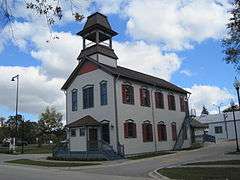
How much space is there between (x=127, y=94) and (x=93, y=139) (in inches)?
209

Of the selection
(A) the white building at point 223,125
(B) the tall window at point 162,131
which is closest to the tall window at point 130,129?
(B) the tall window at point 162,131

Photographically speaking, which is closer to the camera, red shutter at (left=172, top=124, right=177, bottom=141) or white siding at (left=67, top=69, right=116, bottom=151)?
white siding at (left=67, top=69, right=116, bottom=151)

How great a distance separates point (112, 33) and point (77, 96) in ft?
24.6

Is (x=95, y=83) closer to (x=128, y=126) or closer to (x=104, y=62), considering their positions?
(x=104, y=62)

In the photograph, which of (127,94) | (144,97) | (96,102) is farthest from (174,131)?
(96,102)

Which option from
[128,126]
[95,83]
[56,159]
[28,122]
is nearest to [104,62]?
[95,83]

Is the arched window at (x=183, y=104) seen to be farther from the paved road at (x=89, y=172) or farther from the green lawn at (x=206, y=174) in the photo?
the green lawn at (x=206, y=174)

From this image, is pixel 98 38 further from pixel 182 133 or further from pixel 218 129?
pixel 218 129

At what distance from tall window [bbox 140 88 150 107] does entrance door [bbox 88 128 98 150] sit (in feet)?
18.9

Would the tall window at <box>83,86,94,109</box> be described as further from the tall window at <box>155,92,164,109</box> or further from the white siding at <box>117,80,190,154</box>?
Result: the tall window at <box>155,92,164,109</box>

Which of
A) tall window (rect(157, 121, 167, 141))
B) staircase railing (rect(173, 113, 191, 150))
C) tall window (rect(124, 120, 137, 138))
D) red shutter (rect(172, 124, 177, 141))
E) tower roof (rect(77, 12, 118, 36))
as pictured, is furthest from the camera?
staircase railing (rect(173, 113, 191, 150))

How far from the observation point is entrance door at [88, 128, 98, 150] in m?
32.6

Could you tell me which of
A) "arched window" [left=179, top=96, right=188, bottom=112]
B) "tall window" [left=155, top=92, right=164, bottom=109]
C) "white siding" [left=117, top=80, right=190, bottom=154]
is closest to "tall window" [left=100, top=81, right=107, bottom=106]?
"white siding" [left=117, top=80, right=190, bottom=154]

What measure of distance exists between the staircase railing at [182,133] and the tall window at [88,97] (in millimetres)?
11645
